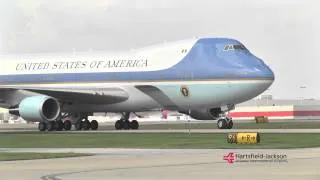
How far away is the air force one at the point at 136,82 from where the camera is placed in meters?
58.2

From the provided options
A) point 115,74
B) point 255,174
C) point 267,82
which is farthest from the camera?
point 115,74

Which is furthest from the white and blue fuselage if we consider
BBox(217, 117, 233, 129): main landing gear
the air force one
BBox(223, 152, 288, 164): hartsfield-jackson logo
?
BBox(223, 152, 288, 164): hartsfield-jackson logo

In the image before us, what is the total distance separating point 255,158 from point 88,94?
120 feet

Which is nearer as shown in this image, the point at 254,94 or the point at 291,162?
the point at 291,162

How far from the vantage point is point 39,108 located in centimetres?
5806

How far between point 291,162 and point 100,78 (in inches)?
1552

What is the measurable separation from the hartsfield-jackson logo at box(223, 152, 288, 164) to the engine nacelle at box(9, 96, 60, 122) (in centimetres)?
3115

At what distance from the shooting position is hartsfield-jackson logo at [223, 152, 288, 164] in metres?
26.2

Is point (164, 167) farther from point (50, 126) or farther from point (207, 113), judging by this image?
point (207, 113)

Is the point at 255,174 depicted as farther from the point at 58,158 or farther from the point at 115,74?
the point at 115,74

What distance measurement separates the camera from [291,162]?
25.4m

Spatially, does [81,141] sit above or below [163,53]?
below

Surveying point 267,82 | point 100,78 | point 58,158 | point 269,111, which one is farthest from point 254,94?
point 269,111

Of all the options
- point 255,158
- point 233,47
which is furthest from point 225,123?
point 255,158
